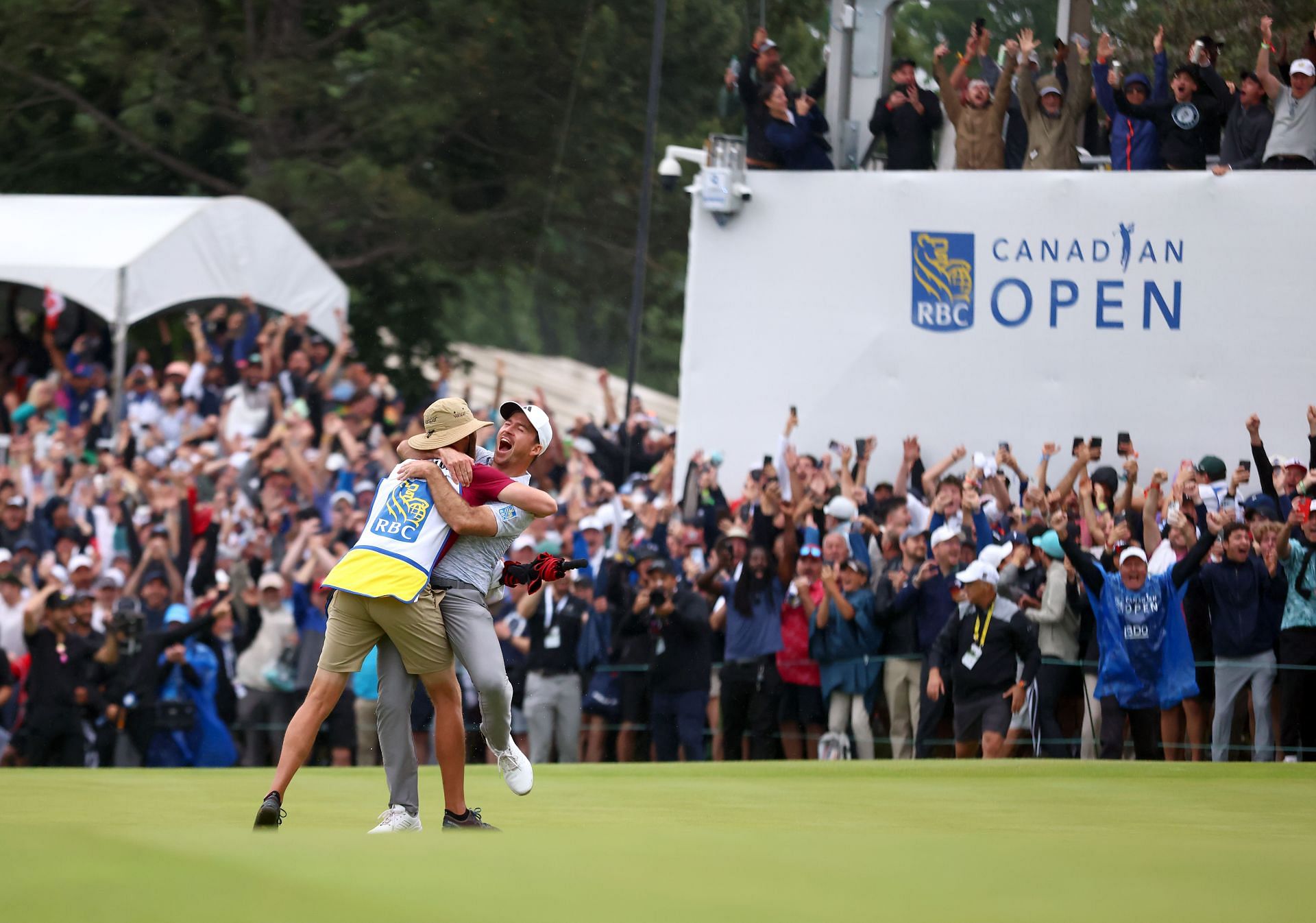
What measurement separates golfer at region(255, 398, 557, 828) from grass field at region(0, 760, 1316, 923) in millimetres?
556

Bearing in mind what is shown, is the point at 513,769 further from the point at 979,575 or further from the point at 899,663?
the point at 899,663

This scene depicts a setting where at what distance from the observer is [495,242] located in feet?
118

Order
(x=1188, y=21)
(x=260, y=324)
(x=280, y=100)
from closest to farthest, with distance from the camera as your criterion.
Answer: (x=260, y=324)
(x=1188, y=21)
(x=280, y=100)

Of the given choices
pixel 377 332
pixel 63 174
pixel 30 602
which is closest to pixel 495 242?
pixel 377 332

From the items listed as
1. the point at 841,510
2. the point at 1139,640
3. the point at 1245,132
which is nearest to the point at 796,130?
the point at 1245,132

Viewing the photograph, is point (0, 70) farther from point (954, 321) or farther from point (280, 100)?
point (954, 321)

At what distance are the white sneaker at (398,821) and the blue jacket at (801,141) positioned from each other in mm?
11632

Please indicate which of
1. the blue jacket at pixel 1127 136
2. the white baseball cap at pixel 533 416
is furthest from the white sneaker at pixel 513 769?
the blue jacket at pixel 1127 136

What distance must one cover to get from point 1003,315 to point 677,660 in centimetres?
541

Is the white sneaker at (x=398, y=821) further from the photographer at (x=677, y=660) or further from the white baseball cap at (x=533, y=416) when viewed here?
the photographer at (x=677, y=660)

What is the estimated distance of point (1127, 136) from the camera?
17.2m

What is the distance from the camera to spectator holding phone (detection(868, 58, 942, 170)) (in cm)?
1798

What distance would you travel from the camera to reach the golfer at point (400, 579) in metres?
7.75

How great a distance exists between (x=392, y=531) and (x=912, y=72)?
11390mm
